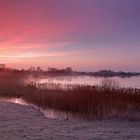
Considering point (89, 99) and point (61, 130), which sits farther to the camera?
point (89, 99)

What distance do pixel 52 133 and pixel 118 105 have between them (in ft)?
25.4

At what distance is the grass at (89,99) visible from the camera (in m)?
17.4

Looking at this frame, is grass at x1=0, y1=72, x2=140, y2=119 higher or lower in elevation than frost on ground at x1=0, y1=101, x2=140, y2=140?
higher

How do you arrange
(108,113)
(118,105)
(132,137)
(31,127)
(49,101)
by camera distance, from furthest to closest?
1. (49,101)
2. (118,105)
3. (108,113)
4. (31,127)
5. (132,137)

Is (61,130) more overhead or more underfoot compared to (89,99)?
more underfoot

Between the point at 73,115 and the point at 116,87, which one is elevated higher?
the point at 116,87

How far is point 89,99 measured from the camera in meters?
Result: 19.7

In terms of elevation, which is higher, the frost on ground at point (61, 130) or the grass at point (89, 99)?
the grass at point (89, 99)

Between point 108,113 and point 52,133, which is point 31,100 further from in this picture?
point 52,133

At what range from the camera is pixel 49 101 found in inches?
862

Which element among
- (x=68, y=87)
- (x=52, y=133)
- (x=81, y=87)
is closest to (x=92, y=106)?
(x=81, y=87)

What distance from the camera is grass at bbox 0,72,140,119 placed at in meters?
17.4

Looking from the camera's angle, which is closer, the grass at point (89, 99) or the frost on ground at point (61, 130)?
the frost on ground at point (61, 130)

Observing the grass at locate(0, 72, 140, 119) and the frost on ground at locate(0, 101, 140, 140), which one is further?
the grass at locate(0, 72, 140, 119)
